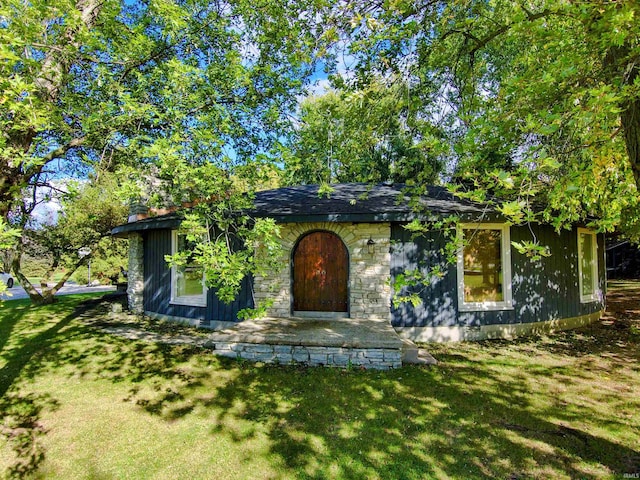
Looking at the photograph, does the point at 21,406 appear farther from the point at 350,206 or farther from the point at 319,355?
the point at 350,206

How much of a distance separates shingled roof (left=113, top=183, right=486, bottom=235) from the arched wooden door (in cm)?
78

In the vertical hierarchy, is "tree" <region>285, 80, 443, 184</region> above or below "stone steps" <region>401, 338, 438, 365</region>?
above

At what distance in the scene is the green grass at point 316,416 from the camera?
3.06m

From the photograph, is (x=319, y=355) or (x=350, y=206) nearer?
(x=319, y=355)

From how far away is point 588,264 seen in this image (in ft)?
28.8

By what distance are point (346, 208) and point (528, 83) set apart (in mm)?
A: 4327

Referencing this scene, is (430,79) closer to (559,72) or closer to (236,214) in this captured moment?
(559,72)

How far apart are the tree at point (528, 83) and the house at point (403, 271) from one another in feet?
8.38

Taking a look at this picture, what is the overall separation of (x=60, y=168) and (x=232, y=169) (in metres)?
4.57

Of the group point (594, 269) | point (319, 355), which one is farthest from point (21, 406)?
point (594, 269)

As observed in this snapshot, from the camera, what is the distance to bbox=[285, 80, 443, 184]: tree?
Result: 3.52 meters

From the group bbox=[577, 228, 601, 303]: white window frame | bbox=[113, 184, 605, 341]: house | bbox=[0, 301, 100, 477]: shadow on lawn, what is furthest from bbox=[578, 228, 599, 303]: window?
bbox=[0, 301, 100, 477]: shadow on lawn

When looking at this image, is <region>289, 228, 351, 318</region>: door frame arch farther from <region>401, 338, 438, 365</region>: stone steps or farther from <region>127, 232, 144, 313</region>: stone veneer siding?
<region>127, 232, 144, 313</region>: stone veneer siding

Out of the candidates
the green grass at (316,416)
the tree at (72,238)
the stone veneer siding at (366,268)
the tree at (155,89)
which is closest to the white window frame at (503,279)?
the green grass at (316,416)
